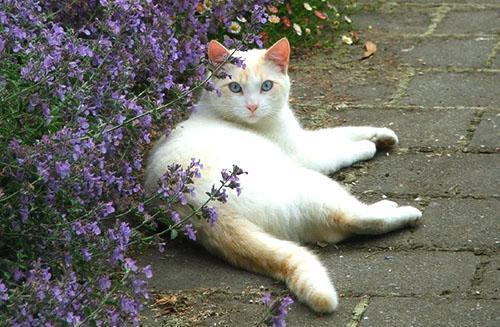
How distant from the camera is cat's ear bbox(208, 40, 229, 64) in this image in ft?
13.4

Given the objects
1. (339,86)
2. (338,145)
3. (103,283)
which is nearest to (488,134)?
(338,145)

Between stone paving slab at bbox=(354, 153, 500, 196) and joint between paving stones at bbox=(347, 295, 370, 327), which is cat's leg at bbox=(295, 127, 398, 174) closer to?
stone paving slab at bbox=(354, 153, 500, 196)

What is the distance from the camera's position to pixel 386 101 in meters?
5.22

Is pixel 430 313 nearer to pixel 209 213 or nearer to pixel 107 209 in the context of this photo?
pixel 209 213

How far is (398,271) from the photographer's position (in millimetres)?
3467

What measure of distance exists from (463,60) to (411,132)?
1155 millimetres

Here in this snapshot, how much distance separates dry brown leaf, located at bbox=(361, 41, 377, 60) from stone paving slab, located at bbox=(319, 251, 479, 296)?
245cm

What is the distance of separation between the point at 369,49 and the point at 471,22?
0.84 metres

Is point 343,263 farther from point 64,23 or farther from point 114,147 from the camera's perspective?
point 64,23

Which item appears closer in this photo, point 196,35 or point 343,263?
point 343,263

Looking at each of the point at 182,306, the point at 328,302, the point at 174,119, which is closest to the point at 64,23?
the point at 174,119

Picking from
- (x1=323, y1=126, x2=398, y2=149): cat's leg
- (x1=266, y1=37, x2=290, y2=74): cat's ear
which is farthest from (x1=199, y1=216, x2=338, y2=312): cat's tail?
(x1=323, y1=126, x2=398, y2=149): cat's leg

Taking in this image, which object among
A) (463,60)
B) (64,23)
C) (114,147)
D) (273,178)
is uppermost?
(64,23)

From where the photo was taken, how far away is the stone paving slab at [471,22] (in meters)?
6.28
